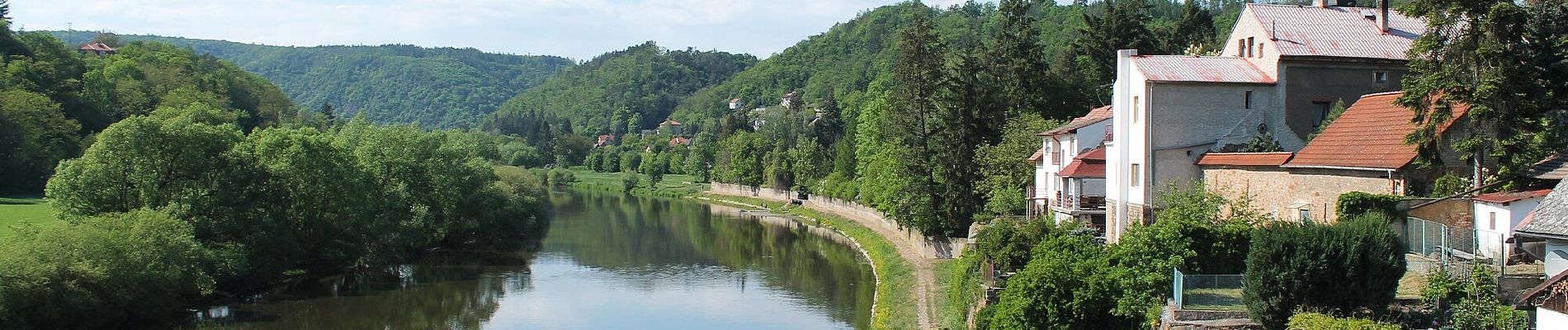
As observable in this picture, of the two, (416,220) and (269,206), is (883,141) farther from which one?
(269,206)

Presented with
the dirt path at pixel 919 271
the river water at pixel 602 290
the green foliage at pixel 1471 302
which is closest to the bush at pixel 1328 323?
the green foliage at pixel 1471 302

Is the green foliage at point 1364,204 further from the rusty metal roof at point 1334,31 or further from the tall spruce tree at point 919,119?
the tall spruce tree at point 919,119

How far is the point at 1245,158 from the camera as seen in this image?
25172mm

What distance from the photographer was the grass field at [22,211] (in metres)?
38.8

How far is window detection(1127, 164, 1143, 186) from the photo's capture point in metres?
28.0

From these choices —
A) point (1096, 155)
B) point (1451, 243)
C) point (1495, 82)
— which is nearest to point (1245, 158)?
point (1495, 82)

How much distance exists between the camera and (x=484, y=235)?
56031mm

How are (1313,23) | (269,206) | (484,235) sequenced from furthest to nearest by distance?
(484,235) < (269,206) < (1313,23)

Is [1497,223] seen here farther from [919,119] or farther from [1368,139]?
[919,119]

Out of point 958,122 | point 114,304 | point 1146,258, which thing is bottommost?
point 114,304

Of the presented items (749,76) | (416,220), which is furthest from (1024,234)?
(749,76)

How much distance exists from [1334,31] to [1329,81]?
1.42 m

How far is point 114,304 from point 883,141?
35470 millimetres

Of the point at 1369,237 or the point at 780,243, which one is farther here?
the point at 780,243
